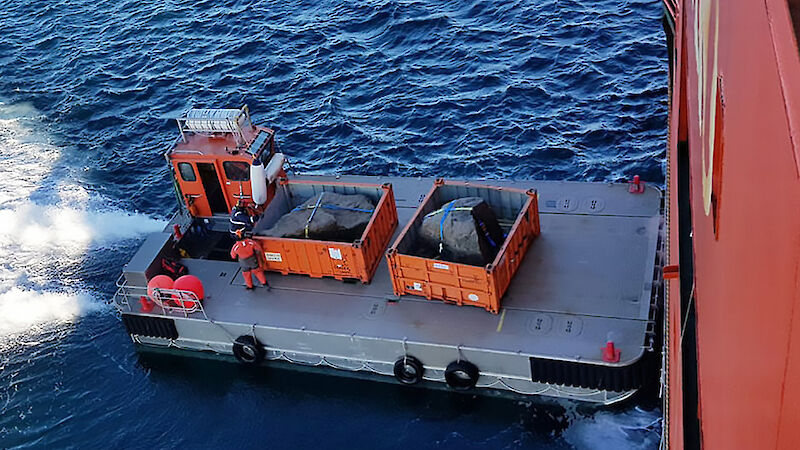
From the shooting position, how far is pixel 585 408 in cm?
1599

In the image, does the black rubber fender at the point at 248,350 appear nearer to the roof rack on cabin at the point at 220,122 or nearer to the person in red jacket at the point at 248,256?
the person in red jacket at the point at 248,256

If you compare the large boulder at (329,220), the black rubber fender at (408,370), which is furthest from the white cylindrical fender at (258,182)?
the black rubber fender at (408,370)

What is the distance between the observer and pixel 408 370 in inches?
643

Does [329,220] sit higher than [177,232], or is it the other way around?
[329,220]

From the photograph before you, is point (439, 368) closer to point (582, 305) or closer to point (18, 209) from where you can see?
point (582, 305)

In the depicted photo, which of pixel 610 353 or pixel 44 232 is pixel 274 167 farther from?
pixel 610 353

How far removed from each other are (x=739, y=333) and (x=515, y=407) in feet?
42.9

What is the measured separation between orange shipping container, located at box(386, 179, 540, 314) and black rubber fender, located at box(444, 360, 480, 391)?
3.89 feet

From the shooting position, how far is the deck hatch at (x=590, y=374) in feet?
48.3

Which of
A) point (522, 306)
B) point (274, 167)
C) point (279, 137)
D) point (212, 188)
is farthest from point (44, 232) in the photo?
point (522, 306)

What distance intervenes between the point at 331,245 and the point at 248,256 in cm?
177

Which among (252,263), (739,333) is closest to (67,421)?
(252,263)

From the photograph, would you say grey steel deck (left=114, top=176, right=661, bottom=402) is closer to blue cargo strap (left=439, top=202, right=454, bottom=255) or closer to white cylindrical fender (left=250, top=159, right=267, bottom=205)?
blue cargo strap (left=439, top=202, right=454, bottom=255)

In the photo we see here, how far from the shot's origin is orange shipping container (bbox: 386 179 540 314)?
1567cm
